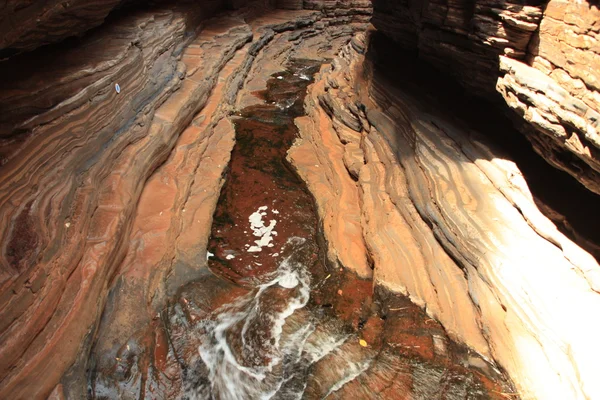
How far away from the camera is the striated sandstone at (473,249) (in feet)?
11.5

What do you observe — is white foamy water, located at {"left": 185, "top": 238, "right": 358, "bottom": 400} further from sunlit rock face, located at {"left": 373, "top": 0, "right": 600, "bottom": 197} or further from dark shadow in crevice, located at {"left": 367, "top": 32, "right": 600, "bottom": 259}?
sunlit rock face, located at {"left": 373, "top": 0, "right": 600, "bottom": 197}

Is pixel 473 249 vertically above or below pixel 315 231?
above

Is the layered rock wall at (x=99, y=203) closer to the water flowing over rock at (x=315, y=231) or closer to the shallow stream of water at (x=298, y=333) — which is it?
the water flowing over rock at (x=315, y=231)

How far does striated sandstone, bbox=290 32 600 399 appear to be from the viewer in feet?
11.5

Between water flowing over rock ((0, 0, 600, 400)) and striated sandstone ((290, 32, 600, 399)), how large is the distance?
0.07 ft

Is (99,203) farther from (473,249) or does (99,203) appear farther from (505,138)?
(505,138)

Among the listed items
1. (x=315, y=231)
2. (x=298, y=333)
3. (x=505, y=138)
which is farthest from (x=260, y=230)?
(x=505, y=138)

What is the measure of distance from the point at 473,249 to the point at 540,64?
200 centimetres

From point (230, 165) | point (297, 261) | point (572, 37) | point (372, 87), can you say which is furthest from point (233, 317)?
point (372, 87)

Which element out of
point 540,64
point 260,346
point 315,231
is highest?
point 540,64

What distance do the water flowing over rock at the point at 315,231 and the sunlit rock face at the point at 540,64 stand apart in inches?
0.8

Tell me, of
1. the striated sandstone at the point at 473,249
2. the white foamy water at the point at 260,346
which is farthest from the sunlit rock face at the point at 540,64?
the white foamy water at the point at 260,346

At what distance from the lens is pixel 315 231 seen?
18.9 feet

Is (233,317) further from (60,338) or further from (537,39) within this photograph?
(537,39)
